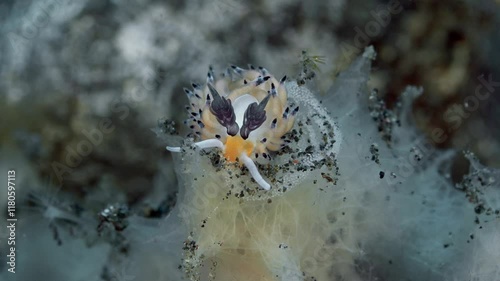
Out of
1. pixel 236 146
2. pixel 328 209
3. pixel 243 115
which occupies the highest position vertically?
pixel 243 115

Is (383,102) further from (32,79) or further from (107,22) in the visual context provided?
(32,79)

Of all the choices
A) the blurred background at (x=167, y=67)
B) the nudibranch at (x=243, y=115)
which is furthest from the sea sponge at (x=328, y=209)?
the blurred background at (x=167, y=67)

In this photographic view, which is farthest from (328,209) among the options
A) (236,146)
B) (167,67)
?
(167,67)

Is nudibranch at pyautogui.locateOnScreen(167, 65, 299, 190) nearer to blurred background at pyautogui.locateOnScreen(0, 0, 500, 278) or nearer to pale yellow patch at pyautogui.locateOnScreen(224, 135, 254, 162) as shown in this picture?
pale yellow patch at pyautogui.locateOnScreen(224, 135, 254, 162)

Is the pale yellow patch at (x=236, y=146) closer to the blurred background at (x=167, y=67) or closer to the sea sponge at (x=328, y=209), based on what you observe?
the sea sponge at (x=328, y=209)

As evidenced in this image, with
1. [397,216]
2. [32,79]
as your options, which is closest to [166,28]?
[32,79]

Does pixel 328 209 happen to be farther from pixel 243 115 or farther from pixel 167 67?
pixel 167 67
